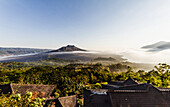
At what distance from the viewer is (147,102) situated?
9.61 metres

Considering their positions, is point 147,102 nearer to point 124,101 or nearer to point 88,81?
point 124,101

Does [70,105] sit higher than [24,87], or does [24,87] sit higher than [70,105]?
[24,87]

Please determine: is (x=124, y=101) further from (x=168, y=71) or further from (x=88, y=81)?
(x=88, y=81)

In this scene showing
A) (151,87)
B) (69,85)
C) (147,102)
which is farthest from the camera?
(69,85)

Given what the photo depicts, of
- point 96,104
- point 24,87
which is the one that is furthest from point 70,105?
point 24,87

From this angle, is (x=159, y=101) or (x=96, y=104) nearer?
(x=159, y=101)

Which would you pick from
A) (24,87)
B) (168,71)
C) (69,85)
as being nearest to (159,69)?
(168,71)

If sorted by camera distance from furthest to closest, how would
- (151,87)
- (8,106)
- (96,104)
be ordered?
(96,104) < (151,87) < (8,106)

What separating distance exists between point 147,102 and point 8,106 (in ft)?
45.8

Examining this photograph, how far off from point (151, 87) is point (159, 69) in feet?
135

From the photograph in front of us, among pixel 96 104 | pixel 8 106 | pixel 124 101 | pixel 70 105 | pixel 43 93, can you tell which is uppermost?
pixel 8 106

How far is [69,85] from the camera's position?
47000 mm

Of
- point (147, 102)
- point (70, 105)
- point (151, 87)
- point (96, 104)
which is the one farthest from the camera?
point (70, 105)

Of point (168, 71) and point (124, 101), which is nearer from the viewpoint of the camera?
point (124, 101)
